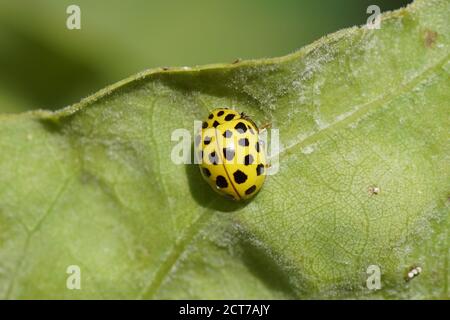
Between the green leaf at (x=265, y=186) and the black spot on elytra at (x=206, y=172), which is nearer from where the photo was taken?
the green leaf at (x=265, y=186)

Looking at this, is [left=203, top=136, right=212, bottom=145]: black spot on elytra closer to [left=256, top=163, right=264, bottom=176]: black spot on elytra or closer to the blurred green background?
[left=256, top=163, right=264, bottom=176]: black spot on elytra

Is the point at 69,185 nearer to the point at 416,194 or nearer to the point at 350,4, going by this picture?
the point at 416,194

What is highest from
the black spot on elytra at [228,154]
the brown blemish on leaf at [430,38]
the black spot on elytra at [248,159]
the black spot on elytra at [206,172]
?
the brown blemish on leaf at [430,38]

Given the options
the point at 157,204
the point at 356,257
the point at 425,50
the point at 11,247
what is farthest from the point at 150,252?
the point at 425,50

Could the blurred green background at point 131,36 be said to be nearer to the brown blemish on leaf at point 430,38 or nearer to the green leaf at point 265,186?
the green leaf at point 265,186

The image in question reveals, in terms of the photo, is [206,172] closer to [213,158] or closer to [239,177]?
[213,158]

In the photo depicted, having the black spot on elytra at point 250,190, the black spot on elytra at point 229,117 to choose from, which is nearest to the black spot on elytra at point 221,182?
the black spot on elytra at point 250,190

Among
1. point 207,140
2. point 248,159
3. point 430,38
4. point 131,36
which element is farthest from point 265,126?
point 131,36

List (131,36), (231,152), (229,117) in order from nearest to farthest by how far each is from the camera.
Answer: (229,117), (231,152), (131,36)
